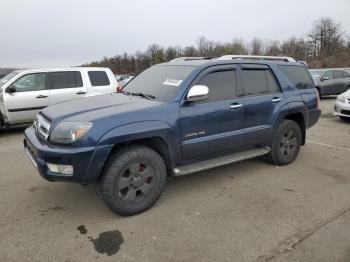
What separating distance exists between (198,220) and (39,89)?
6266 millimetres

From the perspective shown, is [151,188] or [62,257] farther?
[151,188]

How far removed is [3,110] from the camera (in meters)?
7.70

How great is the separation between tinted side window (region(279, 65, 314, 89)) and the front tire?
9.49ft

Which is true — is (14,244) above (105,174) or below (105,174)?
below

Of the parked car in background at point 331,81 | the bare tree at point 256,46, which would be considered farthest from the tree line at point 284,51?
the parked car in background at point 331,81

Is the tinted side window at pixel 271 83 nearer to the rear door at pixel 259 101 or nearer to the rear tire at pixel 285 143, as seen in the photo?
the rear door at pixel 259 101

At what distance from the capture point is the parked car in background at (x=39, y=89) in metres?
7.73

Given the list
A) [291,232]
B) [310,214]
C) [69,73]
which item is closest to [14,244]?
[291,232]

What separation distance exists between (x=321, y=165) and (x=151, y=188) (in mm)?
3242

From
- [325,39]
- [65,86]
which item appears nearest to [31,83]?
[65,86]

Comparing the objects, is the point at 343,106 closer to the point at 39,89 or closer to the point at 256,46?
the point at 39,89

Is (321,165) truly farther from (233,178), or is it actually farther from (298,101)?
(233,178)

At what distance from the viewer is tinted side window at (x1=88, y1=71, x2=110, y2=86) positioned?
8.75m

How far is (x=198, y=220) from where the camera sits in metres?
3.47
